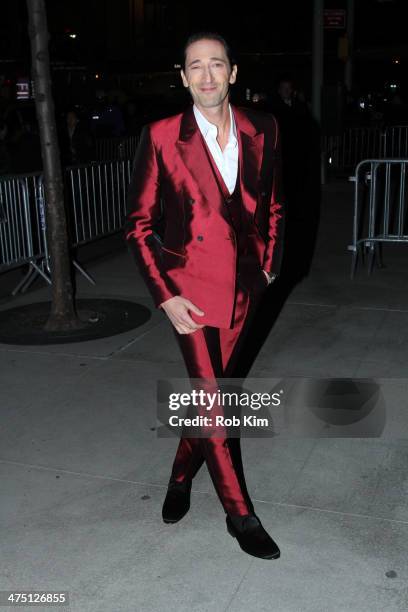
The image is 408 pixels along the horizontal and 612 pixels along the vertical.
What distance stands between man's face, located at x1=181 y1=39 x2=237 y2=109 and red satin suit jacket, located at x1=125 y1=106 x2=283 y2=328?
5.0 inches

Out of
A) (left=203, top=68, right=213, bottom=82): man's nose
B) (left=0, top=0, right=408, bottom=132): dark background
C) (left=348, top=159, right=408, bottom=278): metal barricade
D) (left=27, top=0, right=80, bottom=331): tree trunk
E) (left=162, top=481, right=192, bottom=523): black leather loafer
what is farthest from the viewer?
(left=0, top=0, right=408, bottom=132): dark background

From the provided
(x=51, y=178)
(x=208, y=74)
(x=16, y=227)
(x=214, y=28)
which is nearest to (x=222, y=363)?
(x=208, y=74)

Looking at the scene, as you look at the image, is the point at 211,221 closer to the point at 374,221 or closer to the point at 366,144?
the point at 374,221

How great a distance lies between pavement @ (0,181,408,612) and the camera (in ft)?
10.6

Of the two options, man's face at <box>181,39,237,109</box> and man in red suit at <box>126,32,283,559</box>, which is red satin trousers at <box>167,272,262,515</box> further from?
man's face at <box>181,39,237,109</box>

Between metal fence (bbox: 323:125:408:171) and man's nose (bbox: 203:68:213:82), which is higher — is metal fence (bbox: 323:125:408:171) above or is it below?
below

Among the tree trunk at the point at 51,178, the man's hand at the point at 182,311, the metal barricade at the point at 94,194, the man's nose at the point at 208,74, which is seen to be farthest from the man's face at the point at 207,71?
the metal barricade at the point at 94,194

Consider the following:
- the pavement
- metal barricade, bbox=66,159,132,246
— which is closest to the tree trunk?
the pavement

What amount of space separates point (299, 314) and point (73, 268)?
9.91 ft

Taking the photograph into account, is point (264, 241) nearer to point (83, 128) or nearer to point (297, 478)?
point (297, 478)

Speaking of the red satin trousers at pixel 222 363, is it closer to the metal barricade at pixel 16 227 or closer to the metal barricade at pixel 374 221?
the metal barricade at pixel 16 227

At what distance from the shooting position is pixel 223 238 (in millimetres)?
3291

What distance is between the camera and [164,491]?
13.2ft

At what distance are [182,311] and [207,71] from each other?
98 cm
